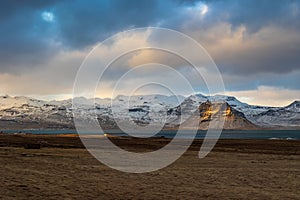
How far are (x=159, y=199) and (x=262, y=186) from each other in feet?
23.9

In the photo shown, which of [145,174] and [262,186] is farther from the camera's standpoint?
[145,174]

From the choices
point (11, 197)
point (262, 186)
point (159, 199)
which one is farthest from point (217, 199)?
point (11, 197)

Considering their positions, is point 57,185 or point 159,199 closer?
point 159,199

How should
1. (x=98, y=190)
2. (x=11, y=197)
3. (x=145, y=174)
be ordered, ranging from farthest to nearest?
(x=145, y=174)
(x=98, y=190)
(x=11, y=197)

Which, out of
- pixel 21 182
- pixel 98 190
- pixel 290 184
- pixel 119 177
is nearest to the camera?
pixel 98 190

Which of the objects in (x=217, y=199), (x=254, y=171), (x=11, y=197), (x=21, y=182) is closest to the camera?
(x=11, y=197)

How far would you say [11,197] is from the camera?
16.8 m

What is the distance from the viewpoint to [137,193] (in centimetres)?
1900

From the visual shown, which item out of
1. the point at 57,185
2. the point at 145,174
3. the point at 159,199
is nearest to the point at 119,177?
the point at 145,174

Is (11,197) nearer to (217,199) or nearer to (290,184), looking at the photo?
(217,199)

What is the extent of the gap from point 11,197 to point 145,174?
37.0ft

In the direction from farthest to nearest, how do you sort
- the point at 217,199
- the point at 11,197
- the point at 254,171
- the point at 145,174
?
the point at 254,171
the point at 145,174
the point at 217,199
the point at 11,197

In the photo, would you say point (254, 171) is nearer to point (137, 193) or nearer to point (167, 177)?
point (167, 177)

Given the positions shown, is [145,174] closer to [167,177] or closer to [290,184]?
[167,177]
